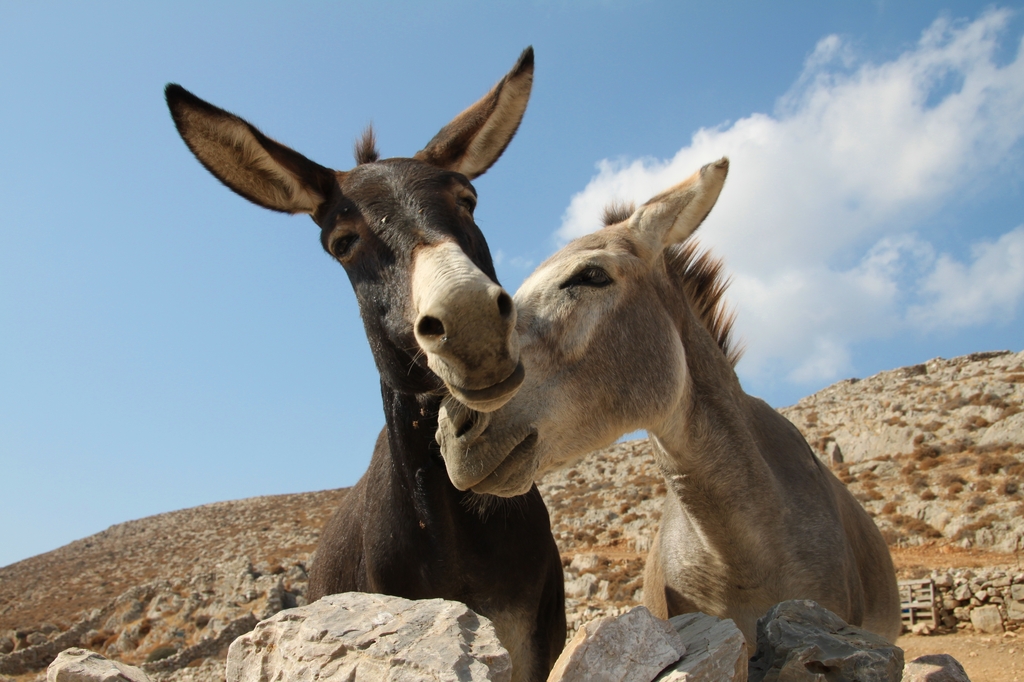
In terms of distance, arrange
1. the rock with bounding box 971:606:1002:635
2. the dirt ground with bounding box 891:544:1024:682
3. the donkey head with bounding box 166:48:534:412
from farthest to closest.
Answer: the rock with bounding box 971:606:1002:635 → the dirt ground with bounding box 891:544:1024:682 → the donkey head with bounding box 166:48:534:412

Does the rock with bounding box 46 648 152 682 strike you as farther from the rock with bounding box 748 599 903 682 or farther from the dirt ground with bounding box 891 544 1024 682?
the dirt ground with bounding box 891 544 1024 682

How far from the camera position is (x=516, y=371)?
2.40m

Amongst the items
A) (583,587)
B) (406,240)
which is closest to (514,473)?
(406,240)

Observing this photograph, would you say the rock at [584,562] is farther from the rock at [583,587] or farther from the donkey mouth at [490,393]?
the donkey mouth at [490,393]

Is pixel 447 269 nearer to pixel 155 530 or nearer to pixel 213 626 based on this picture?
pixel 213 626

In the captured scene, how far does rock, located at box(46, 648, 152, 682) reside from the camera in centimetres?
274

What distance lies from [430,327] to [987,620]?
15.3 meters

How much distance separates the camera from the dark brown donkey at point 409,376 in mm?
3105

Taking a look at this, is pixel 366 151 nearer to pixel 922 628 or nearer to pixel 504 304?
pixel 504 304

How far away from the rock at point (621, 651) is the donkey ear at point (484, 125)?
2.85m

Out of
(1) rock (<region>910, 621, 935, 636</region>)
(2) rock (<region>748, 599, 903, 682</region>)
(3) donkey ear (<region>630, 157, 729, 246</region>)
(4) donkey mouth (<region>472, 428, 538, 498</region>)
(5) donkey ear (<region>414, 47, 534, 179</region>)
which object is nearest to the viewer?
(2) rock (<region>748, 599, 903, 682</region>)

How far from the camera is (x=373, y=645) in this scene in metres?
2.20

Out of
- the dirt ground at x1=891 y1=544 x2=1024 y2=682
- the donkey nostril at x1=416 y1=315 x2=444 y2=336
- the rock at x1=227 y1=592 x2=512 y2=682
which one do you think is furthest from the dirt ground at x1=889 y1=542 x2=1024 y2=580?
the donkey nostril at x1=416 y1=315 x2=444 y2=336

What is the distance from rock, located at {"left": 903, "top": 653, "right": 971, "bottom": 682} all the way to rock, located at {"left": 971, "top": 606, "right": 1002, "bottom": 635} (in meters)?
12.6
